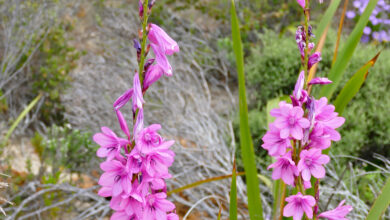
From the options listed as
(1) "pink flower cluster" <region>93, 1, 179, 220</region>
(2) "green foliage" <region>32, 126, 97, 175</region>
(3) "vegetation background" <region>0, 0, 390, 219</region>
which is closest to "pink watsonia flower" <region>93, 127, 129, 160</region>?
(1) "pink flower cluster" <region>93, 1, 179, 220</region>

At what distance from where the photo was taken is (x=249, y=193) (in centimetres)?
126

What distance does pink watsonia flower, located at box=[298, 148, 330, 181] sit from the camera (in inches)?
38.8

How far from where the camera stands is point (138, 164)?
90 centimetres

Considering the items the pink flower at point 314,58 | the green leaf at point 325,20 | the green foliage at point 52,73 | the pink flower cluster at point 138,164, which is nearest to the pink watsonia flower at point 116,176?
the pink flower cluster at point 138,164

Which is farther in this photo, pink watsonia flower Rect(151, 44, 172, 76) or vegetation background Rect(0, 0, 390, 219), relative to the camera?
vegetation background Rect(0, 0, 390, 219)

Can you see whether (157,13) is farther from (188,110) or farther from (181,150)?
(181,150)

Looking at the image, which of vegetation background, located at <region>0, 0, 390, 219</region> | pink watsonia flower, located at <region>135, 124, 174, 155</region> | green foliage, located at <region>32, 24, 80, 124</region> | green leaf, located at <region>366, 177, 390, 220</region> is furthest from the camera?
green foliage, located at <region>32, 24, 80, 124</region>

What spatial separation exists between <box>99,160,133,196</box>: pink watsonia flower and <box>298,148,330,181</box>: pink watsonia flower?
0.39 metres

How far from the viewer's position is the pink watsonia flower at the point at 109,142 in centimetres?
93

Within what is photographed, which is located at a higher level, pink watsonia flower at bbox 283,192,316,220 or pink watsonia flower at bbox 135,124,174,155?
pink watsonia flower at bbox 135,124,174,155

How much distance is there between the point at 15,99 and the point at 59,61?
0.52 m

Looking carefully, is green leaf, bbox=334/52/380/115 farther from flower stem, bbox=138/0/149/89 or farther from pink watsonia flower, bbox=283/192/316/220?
flower stem, bbox=138/0/149/89

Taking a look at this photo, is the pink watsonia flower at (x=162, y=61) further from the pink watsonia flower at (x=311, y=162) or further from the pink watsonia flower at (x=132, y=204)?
the pink watsonia flower at (x=311, y=162)

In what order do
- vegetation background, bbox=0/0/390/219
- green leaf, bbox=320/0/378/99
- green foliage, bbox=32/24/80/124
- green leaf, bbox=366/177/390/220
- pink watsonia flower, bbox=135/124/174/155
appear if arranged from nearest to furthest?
1. pink watsonia flower, bbox=135/124/174/155
2. green leaf, bbox=366/177/390/220
3. green leaf, bbox=320/0/378/99
4. vegetation background, bbox=0/0/390/219
5. green foliage, bbox=32/24/80/124
